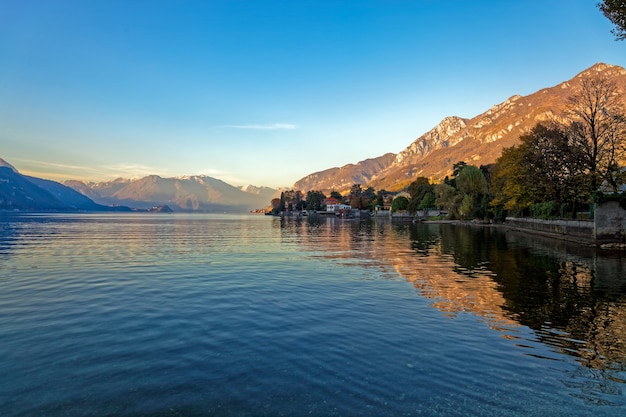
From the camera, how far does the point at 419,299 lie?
18.8 meters

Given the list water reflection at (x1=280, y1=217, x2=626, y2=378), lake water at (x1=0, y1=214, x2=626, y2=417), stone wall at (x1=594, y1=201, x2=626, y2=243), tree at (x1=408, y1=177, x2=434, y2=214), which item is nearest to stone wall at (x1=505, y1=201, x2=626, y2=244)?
stone wall at (x1=594, y1=201, x2=626, y2=243)

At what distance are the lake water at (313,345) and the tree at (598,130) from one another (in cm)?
3498

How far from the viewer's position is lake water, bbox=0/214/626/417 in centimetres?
832

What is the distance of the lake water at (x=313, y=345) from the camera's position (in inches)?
328

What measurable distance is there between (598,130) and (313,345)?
6148 centimetres

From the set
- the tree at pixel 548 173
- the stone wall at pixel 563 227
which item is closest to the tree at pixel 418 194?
the tree at pixel 548 173

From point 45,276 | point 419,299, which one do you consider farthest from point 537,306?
point 45,276

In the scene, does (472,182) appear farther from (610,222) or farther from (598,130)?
(610,222)

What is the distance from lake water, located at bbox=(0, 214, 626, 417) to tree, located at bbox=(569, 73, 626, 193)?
34984mm

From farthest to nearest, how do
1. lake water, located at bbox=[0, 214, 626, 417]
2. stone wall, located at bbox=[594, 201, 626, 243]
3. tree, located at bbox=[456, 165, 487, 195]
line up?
1. tree, located at bbox=[456, 165, 487, 195]
2. stone wall, located at bbox=[594, 201, 626, 243]
3. lake water, located at bbox=[0, 214, 626, 417]

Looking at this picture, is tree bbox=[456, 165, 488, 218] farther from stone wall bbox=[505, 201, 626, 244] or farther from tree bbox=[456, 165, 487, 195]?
stone wall bbox=[505, 201, 626, 244]

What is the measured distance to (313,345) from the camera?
39.5 ft

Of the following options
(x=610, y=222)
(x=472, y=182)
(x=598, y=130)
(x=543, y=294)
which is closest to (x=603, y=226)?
(x=610, y=222)

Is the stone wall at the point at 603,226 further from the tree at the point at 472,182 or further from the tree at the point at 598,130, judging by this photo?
the tree at the point at 472,182
